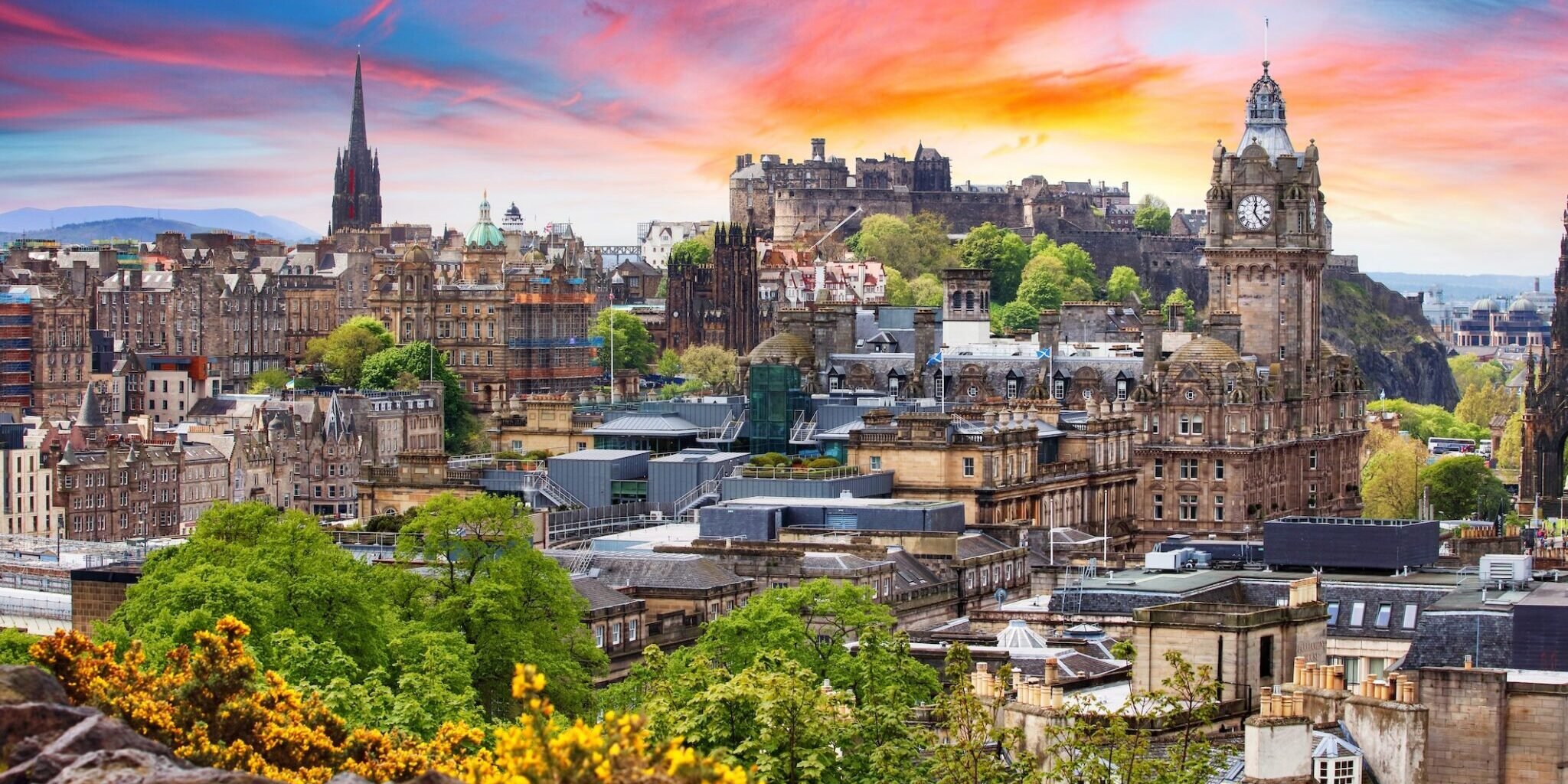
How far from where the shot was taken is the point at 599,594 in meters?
77.3

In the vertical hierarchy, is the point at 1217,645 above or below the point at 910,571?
above

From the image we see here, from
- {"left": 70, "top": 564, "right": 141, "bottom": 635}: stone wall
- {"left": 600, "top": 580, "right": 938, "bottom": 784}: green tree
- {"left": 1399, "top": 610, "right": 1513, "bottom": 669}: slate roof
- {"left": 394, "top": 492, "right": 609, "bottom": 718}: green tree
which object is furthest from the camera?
{"left": 70, "top": 564, "right": 141, "bottom": 635}: stone wall

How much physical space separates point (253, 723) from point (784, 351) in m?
93.7

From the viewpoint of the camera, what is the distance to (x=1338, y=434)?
138 m

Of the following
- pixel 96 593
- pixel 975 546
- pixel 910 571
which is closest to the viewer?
Answer: pixel 96 593

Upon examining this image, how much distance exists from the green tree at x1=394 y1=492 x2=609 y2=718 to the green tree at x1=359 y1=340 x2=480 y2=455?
108m

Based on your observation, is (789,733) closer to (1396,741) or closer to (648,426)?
(1396,741)

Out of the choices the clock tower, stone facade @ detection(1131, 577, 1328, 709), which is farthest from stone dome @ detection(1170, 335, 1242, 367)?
stone facade @ detection(1131, 577, 1328, 709)

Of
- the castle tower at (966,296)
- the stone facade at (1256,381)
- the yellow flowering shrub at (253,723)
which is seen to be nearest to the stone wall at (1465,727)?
the yellow flowering shrub at (253,723)

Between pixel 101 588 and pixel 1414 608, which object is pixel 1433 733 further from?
pixel 101 588

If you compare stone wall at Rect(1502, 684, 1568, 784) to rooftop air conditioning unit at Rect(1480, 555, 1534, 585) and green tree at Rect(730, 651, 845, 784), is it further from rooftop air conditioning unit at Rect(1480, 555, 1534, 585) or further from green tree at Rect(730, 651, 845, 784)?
rooftop air conditioning unit at Rect(1480, 555, 1534, 585)

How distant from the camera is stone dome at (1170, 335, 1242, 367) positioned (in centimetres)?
12612

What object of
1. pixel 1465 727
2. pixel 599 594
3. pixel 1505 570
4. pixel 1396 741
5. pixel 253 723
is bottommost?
pixel 599 594

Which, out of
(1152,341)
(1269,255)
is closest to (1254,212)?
(1269,255)
